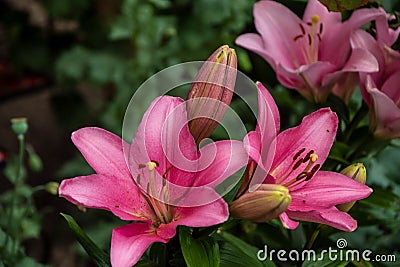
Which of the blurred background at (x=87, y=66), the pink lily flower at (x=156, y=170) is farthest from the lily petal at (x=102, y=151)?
the blurred background at (x=87, y=66)

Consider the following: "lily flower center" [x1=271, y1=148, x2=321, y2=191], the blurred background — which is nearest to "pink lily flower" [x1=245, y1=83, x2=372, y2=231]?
"lily flower center" [x1=271, y1=148, x2=321, y2=191]

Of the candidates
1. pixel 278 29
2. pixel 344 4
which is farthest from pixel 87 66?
pixel 344 4

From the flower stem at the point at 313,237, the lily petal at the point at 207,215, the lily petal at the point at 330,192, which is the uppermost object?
the lily petal at the point at 207,215

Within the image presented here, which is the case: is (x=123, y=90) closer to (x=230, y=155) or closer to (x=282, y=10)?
(x=282, y=10)

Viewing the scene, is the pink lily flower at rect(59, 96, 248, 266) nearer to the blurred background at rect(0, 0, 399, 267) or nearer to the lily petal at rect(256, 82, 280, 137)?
the lily petal at rect(256, 82, 280, 137)

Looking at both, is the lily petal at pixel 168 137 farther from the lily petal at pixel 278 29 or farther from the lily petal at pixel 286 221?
the lily petal at pixel 278 29

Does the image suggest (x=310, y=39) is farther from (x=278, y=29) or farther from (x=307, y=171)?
(x=307, y=171)
